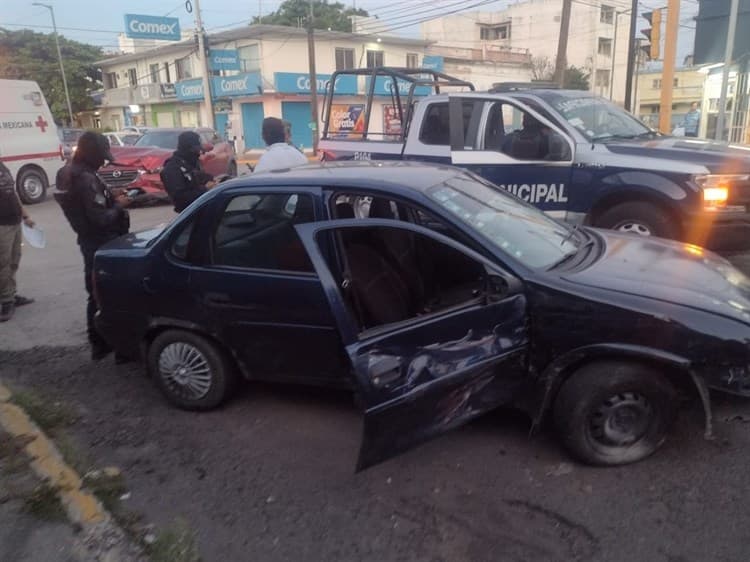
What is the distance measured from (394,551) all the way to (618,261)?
6.41 ft

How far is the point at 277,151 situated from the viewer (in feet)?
19.6

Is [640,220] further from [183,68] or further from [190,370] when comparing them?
[183,68]

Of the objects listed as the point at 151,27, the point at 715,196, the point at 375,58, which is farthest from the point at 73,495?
the point at 375,58

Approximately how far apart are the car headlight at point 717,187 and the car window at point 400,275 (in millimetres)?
3210

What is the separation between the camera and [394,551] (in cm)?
277

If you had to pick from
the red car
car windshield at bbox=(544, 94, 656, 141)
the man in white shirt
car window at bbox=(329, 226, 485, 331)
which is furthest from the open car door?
the red car

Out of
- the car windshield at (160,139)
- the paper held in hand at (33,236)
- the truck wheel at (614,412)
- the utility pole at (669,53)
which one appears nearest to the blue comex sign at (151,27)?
the car windshield at (160,139)

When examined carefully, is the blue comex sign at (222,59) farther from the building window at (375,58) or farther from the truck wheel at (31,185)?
the truck wheel at (31,185)

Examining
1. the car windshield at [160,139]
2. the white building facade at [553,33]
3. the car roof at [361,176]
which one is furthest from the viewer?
the white building facade at [553,33]

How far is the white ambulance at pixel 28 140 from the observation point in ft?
47.7

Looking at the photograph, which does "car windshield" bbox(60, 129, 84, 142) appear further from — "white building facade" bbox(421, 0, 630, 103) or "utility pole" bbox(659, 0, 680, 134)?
"white building facade" bbox(421, 0, 630, 103)

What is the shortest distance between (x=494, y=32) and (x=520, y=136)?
53.8 meters

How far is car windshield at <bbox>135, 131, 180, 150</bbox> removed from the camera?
15.0 metres

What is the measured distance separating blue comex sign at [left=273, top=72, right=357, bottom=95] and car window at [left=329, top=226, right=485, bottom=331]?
31.9 metres
